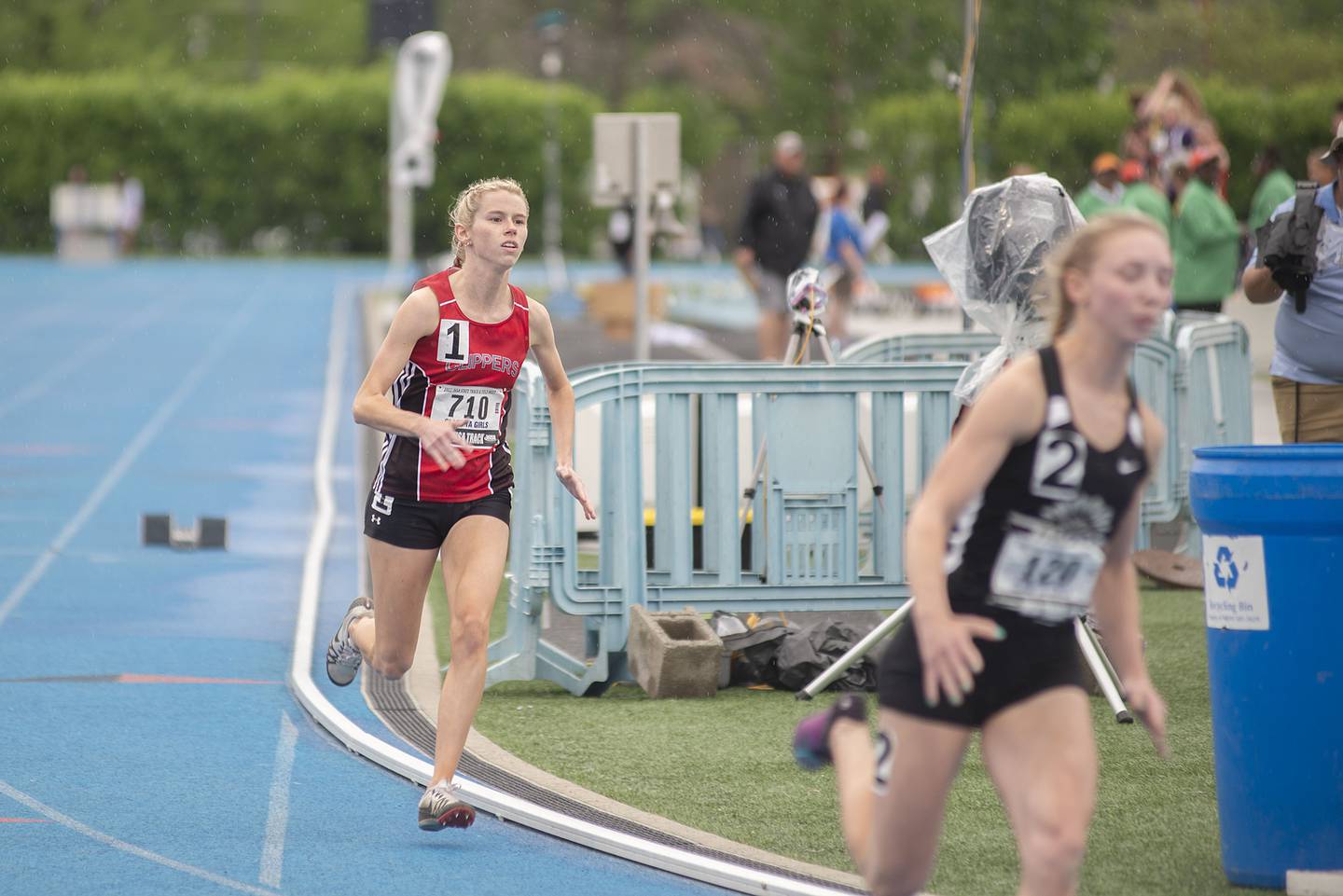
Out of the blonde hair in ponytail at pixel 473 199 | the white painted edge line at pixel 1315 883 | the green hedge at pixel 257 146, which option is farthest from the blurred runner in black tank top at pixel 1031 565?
the green hedge at pixel 257 146

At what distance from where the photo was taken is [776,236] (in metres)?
18.0

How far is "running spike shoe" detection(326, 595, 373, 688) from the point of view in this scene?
7.21 metres

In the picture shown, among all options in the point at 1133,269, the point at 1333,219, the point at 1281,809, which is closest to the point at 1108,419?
the point at 1133,269

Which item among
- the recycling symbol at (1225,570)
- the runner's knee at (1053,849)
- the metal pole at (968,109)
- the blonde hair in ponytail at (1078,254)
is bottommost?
the runner's knee at (1053,849)

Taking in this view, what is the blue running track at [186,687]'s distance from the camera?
5852mm

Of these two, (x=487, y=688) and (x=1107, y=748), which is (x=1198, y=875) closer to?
(x=1107, y=748)

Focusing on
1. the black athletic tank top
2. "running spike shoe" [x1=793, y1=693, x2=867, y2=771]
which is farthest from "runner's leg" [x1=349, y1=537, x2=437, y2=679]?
the black athletic tank top

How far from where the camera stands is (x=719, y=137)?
63375 mm

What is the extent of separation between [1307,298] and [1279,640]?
10.6 ft

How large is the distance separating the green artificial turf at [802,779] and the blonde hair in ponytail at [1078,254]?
207cm

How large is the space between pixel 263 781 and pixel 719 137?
5764 centimetres

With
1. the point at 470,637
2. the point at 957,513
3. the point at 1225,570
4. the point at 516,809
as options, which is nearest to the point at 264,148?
the point at 516,809

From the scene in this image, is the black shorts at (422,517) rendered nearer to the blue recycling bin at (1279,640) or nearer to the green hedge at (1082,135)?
the blue recycling bin at (1279,640)

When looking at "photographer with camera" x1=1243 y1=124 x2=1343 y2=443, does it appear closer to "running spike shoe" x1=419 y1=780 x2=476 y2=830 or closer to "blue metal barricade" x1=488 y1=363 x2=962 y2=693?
"blue metal barricade" x1=488 y1=363 x2=962 y2=693
